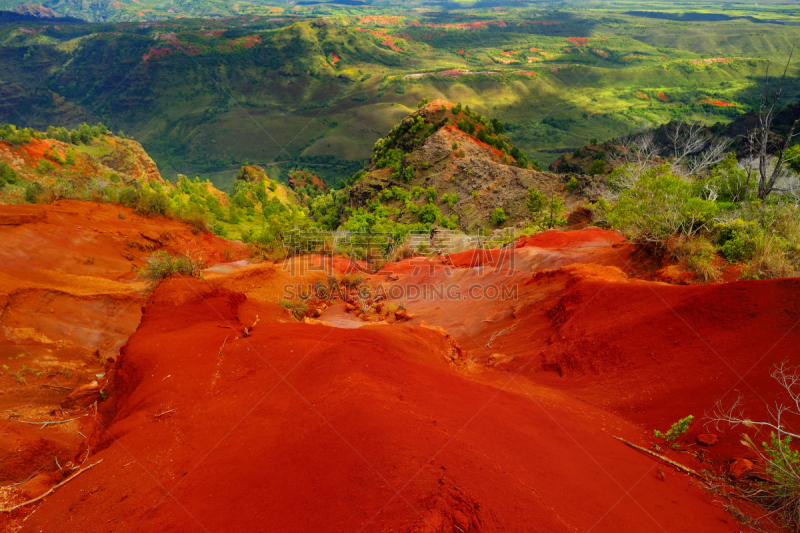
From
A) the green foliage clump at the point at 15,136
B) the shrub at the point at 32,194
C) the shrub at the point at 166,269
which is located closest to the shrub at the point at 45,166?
the green foliage clump at the point at 15,136

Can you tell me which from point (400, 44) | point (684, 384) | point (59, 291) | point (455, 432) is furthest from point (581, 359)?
point (400, 44)

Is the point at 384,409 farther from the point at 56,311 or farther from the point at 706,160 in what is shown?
the point at 706,160

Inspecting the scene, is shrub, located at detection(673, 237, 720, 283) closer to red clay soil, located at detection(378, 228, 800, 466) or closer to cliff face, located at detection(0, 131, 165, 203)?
red clay soil, located at detection(378, 228, 800, 466)

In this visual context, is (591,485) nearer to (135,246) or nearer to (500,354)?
(500,354)

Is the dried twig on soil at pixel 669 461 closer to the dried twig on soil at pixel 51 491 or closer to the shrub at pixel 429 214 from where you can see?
the dried twig on soil at pixel 51 491

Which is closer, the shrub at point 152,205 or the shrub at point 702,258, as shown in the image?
the shrub at point 702,258
